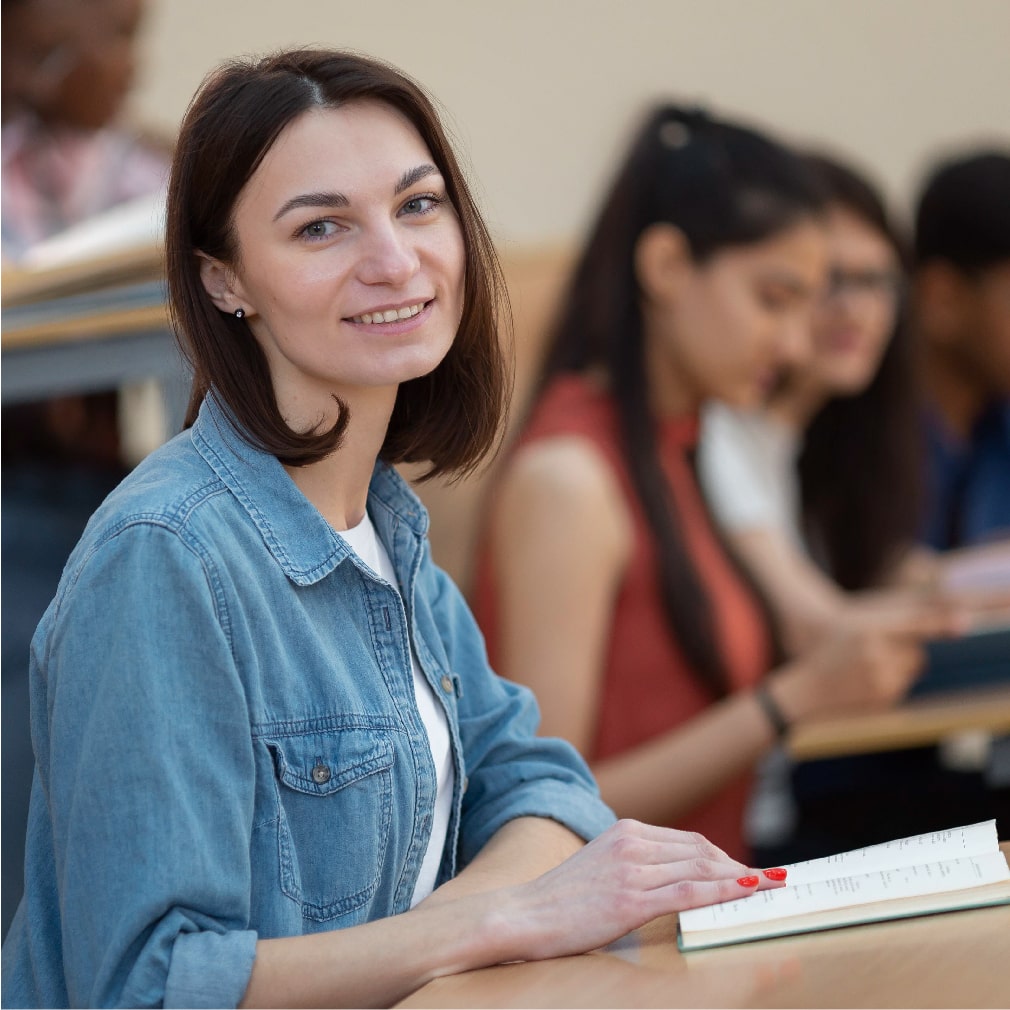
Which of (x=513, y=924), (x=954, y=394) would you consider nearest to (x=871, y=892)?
(x=513, y=924)

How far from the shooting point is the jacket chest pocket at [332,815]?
981 mm

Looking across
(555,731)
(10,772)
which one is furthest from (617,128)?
(10,772)

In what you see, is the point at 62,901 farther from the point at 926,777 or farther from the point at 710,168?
the point at 926,777

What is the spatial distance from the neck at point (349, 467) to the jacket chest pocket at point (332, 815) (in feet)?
0.56

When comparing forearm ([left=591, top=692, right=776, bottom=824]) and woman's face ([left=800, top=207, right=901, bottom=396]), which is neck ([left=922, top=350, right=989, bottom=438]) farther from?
forearm ([left=591, top=692, right=776, bottom=824])

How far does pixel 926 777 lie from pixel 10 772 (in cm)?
174

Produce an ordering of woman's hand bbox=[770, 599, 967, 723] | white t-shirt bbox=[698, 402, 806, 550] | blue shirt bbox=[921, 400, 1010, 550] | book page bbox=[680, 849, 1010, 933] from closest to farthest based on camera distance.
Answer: book page bbox=[680, 849, 1010, 933] → woman's hand bbox=[770, 599, 967, 723] → white t-shirt bbox=[698, 402, 806, 550] → blue shirt bbox=[921, 400, 1010, 550]

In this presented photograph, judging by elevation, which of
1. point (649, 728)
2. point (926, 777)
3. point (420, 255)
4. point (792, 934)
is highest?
Result: point (420, 255)

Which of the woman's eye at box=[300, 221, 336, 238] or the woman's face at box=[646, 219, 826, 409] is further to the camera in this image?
the woman's face at box=[646, 219, 826, 409]

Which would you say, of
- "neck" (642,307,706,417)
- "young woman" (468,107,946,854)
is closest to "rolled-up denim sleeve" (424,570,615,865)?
"young woman" (468,107,946,854)

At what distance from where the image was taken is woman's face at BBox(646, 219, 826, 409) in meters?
2.14

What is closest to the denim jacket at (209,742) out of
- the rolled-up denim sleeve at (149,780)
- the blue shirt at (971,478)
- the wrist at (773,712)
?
the rolled-up denim sleeve at (149,780)

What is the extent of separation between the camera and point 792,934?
96 cm

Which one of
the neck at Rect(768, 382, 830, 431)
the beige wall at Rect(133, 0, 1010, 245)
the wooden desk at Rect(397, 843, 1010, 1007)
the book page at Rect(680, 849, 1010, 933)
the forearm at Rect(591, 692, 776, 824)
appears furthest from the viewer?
the beige wall at Rect(133, 0, 1010, 245)
